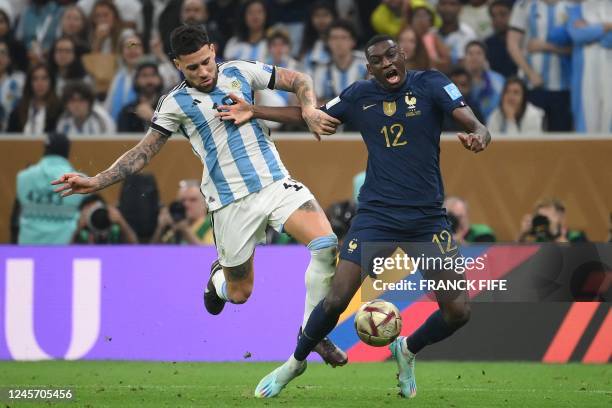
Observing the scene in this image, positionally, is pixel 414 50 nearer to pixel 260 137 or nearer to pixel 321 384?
pixel 321 384

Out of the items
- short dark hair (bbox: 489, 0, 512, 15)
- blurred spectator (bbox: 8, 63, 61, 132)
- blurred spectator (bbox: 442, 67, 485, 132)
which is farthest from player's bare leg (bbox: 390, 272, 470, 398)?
short dark hair (bbox: 489, 0, 512, 15)

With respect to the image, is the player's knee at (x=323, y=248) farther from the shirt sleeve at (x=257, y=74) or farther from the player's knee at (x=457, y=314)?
the shirt sleeve at (x=257, y=74)

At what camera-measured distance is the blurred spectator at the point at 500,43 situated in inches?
614

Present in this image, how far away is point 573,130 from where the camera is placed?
596 inches

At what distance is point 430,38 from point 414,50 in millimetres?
440

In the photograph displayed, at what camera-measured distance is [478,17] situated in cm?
1612

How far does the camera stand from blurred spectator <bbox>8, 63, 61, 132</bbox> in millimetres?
15445

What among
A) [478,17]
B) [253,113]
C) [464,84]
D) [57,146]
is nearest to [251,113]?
[253,113]

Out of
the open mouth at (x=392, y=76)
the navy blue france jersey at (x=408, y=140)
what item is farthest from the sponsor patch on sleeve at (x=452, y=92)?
the open mouth at (x=392, y=76)

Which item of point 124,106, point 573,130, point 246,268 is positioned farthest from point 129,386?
point 573,130

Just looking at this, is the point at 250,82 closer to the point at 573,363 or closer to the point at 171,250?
the point at 171,250

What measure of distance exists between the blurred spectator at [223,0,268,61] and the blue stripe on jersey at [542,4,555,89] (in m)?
3.19

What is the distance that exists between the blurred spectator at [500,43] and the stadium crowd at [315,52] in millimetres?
13

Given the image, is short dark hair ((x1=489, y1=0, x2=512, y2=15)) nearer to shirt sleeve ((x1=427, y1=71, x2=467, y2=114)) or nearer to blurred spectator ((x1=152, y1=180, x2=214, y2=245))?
blurred spectator ((x1=152, y1=180, x2=214, y2=245))
